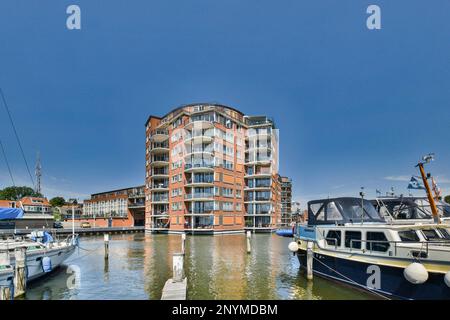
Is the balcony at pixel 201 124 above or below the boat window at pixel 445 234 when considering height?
above

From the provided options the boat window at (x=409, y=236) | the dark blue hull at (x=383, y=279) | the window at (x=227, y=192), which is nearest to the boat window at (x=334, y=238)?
the dark blue hull at (x=383, y=279)

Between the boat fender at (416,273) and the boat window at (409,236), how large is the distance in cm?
262

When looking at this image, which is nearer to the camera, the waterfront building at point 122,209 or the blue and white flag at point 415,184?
the blue and white flag at point 415,184

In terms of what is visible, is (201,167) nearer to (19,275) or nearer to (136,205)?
(136,205)

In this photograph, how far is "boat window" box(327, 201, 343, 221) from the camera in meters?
18.8

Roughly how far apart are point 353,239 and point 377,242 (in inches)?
68.9

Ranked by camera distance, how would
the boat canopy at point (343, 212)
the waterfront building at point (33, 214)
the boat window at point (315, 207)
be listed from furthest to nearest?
the waterfront building at point (33, 214), the boat window at point (315, 207), the boat canopy at point (343, 212)

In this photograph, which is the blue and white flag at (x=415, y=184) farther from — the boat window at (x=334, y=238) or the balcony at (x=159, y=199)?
the balcony at (x=159, y=199)

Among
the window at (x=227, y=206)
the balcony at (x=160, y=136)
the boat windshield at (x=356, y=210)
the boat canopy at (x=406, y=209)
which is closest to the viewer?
the boat windshield at (x=356, y=210)

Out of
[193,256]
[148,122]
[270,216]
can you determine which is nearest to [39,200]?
[148,122]

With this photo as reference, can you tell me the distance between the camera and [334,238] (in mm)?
17203

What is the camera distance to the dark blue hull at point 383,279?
37.6ft

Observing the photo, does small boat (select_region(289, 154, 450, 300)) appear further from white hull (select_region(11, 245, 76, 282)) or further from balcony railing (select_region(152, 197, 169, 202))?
balcony railing (select_region(152, 197, 169, 202))

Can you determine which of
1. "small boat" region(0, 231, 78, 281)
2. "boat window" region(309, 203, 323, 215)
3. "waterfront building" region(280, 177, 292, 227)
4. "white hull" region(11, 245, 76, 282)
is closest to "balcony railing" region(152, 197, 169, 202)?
"small boat" region(0, 231, 78, 281)
